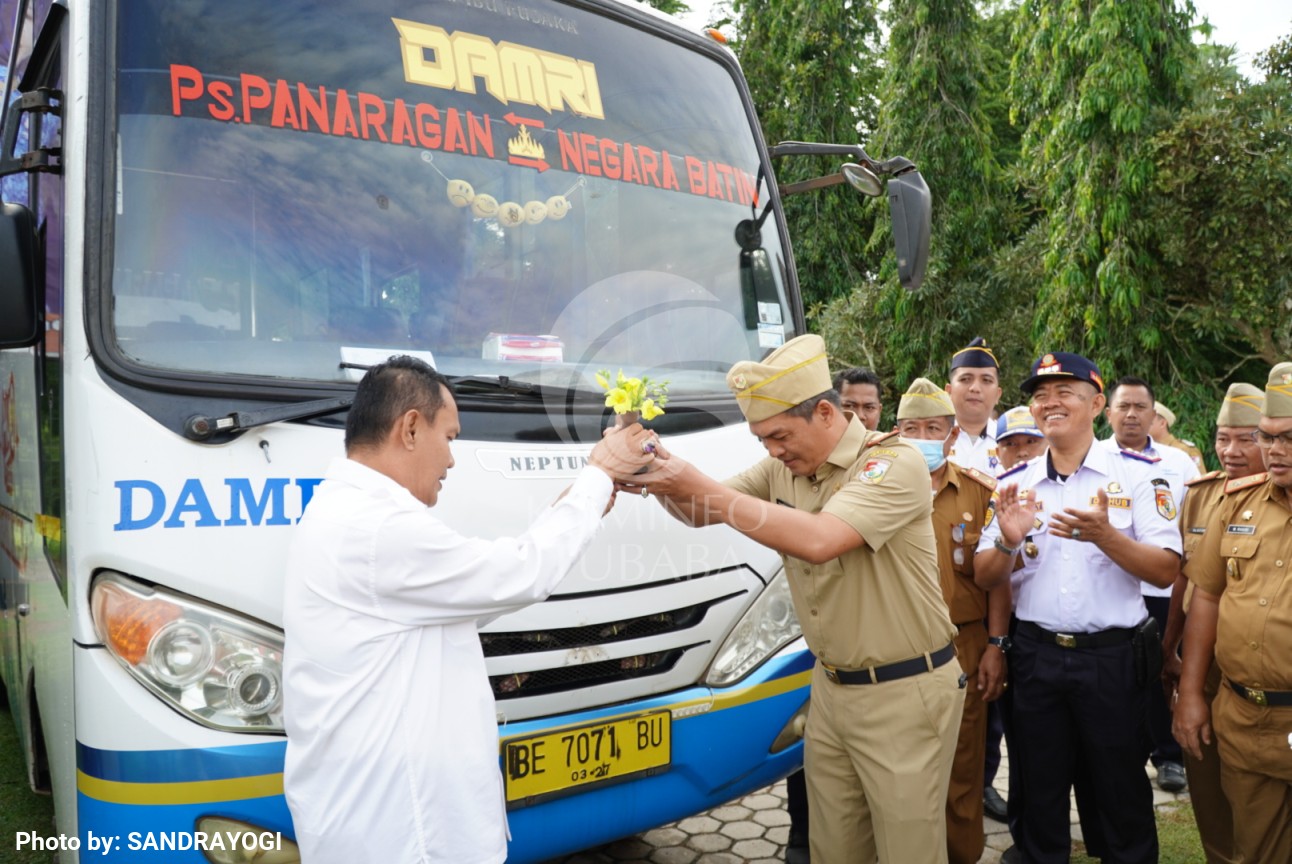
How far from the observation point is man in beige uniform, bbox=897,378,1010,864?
358 centimetres

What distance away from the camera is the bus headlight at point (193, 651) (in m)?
2.24

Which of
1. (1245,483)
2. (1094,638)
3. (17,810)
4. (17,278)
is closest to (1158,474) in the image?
(1245,483)

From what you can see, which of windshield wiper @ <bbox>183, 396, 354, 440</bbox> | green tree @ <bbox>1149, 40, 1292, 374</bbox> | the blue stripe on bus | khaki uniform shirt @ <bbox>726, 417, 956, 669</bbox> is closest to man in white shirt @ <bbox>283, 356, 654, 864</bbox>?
the blue stripe on bus

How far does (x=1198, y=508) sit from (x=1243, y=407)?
1.21 meters

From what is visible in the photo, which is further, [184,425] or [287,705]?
[184,425]

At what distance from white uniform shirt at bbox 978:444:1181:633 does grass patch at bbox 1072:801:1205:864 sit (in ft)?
3.63

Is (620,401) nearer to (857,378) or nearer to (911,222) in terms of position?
(911,222)

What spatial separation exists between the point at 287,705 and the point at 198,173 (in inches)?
54.5

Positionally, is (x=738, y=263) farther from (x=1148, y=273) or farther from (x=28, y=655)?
(x=1148, y=273)

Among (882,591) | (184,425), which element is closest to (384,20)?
(184,425)

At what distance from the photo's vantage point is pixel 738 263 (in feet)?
11.7

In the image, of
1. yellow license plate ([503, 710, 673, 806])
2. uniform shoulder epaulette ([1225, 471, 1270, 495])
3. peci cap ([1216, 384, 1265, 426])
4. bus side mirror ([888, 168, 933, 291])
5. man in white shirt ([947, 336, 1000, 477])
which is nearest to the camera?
yellow license plate ([503, 710, 673, 806])

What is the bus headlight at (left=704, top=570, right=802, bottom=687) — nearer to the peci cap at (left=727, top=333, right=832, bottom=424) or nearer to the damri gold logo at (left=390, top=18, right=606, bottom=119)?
the peci cap at (left=727, top=333, right=832, bottom=424)

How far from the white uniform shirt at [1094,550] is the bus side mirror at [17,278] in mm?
2895
